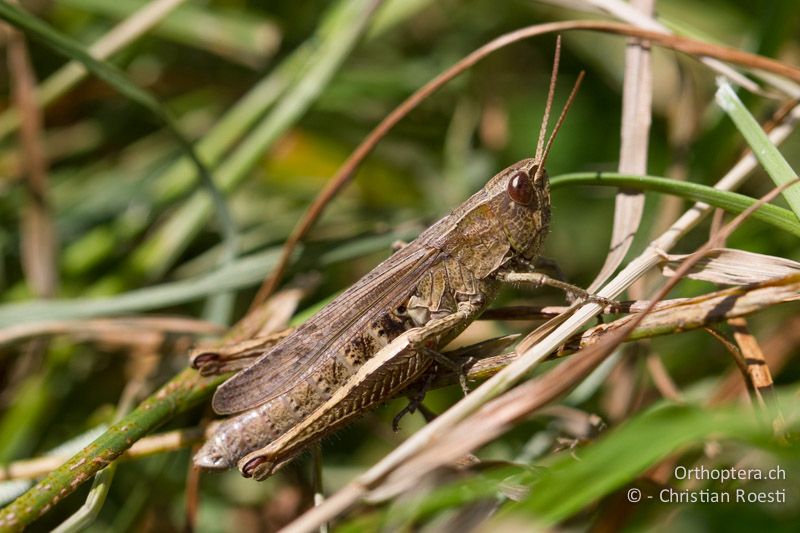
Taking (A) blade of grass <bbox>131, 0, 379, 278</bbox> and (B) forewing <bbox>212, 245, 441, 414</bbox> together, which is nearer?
(B) forewing <bbox>212, 245, 441, 414</bbox>

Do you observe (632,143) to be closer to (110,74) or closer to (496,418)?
(496,418)

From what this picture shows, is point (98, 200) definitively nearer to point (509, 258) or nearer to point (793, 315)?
point (509, 258)

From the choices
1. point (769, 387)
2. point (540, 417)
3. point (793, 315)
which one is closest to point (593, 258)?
point (793, 315)

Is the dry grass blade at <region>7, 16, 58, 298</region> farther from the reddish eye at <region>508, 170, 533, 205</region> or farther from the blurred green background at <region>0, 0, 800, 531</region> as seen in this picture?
the reddish eye at <region>508, 170, 533, 205</region>

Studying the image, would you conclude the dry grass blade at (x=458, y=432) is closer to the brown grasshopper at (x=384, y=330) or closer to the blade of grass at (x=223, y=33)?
the brown grasshopper at (x=384, y=330)

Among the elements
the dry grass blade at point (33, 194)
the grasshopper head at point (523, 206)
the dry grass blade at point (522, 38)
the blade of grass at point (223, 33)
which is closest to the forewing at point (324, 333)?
the grasshopper head at point (523, 206)

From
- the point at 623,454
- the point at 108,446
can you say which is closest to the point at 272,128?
the point at 108,446

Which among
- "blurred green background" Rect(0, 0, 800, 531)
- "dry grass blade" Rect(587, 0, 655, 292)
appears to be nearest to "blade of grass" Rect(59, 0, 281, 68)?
"blurred green background" Rect(0, 0, 800, 531)
